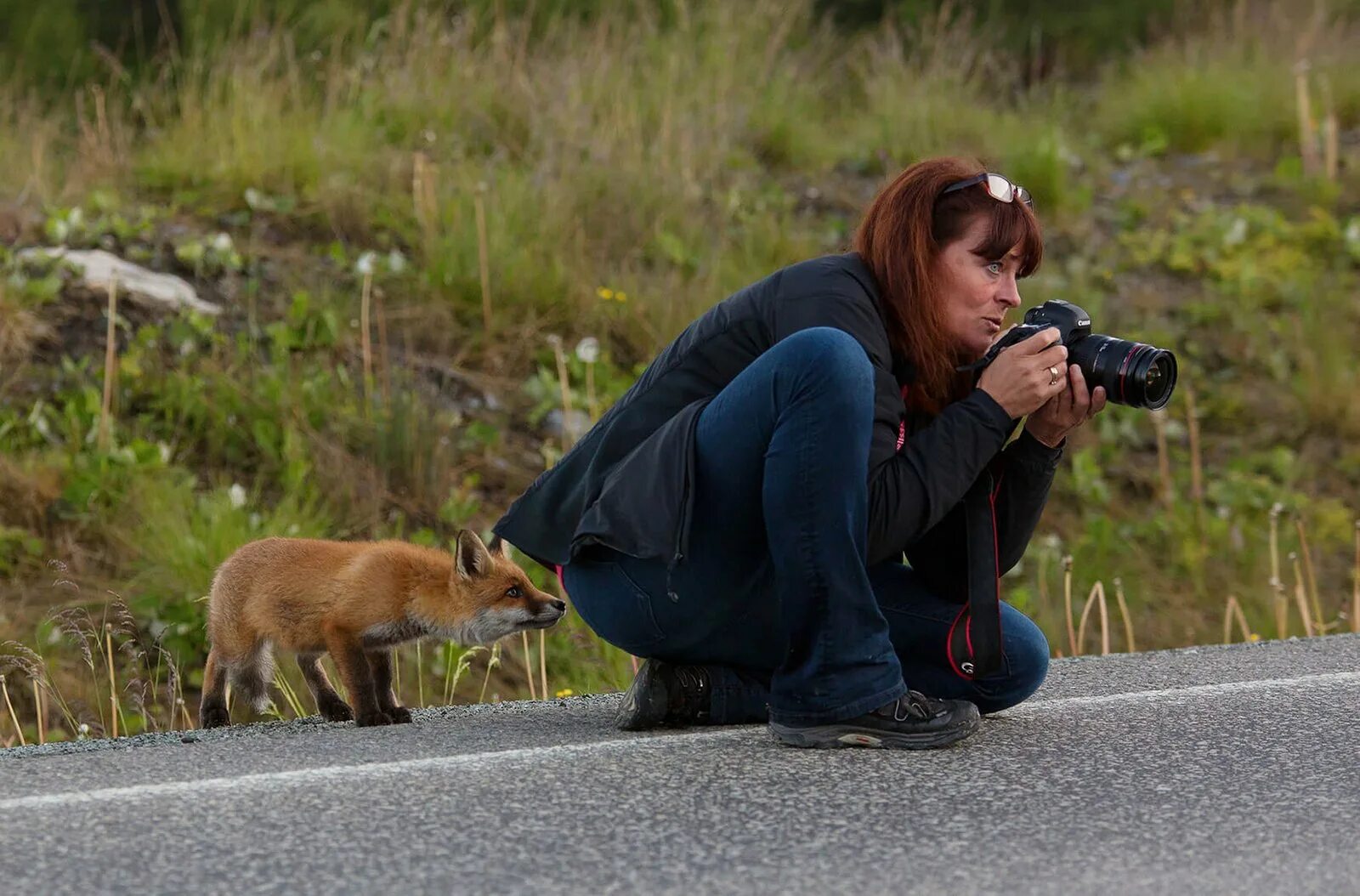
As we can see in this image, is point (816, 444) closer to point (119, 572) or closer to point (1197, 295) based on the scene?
point (119, 572)

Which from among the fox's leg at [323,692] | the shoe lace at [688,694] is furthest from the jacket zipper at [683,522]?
the fox's leg at [323,692]

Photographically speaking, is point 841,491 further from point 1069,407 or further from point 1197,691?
point 1197,691

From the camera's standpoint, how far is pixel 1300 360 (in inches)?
413

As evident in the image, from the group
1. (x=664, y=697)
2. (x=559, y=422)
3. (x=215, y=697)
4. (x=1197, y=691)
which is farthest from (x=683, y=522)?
(x=559, y=422)

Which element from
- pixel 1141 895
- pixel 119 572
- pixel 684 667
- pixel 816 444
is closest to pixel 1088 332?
pixel 816 444

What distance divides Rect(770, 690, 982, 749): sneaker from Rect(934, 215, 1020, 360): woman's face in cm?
90

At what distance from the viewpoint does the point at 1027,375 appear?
401 centimetres

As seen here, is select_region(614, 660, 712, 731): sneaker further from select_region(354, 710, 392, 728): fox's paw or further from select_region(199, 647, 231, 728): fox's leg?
select_region(199, 647, 231, 728): fox's leg

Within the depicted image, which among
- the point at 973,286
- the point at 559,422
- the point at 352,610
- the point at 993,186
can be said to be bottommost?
the point at 352,610

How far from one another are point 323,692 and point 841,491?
5.90ft

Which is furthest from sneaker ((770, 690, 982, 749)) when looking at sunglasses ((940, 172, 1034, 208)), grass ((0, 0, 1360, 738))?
grass ((0, 0, 1360, 738))

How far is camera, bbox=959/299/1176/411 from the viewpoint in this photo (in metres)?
4.09

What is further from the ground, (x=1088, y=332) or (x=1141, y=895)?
(x=1088, y=332)

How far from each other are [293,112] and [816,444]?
742cm
